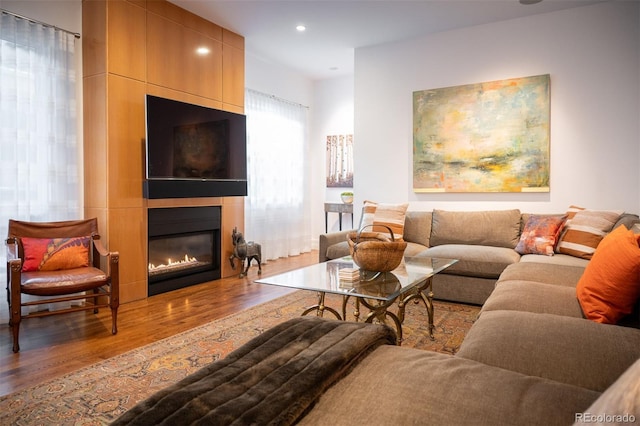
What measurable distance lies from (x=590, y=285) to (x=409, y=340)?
1.19 m

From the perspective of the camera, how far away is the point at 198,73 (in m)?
4.43

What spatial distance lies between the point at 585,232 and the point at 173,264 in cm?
387

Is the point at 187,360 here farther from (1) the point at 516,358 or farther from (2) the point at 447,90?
(2) the point at 447,90

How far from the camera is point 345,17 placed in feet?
14.2

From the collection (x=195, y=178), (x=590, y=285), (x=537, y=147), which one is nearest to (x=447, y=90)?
(x=537, y=147)

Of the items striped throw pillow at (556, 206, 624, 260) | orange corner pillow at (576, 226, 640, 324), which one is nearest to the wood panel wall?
orange corner pillow at (576, 226, 640, 324)

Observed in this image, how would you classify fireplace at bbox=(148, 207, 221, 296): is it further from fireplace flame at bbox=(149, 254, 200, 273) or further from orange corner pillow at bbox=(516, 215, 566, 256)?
orange corner pillow at bbox=(516, 215, 566, 256)

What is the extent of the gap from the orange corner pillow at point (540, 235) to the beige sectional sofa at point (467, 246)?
0.09 metres

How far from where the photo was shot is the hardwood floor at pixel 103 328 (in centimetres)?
236

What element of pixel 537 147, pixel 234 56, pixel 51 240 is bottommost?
pixel 51 240

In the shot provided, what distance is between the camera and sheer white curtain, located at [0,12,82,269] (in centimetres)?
321

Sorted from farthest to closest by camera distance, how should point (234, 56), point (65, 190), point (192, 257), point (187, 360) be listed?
point (234, 56)
point (192, 257)
point (65, 190)
point (187, 360)

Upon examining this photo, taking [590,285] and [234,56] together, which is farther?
[234,56]

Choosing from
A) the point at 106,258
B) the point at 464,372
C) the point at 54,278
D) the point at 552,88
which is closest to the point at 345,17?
the point at 552,88
